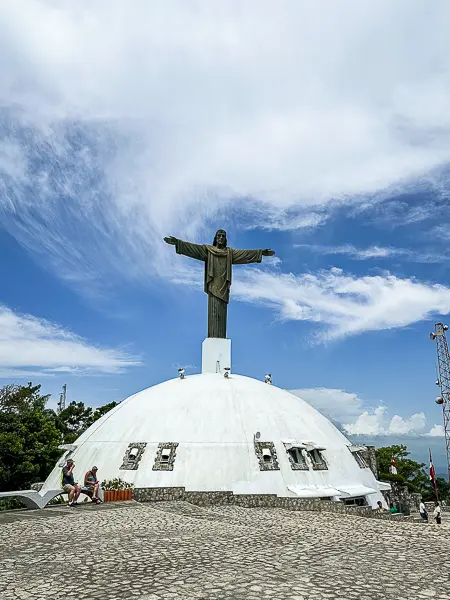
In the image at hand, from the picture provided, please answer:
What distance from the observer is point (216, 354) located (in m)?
27.5

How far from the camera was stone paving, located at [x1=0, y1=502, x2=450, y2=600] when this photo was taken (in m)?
7.64

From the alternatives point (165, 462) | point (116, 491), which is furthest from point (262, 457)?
point (116, 491)

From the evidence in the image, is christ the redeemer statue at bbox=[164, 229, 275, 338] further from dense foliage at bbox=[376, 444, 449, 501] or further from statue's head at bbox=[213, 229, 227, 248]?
dense foliage at bbox=[376, 444, 449, 501]

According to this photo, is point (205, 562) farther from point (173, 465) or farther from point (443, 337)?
point (443, 337)

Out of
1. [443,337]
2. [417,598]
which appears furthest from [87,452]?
[443,337]

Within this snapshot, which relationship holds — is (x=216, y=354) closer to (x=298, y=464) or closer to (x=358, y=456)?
(x=298, y=464)

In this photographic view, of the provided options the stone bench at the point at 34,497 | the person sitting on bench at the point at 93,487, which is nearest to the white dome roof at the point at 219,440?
the person sitting on bench at the point at 93,487

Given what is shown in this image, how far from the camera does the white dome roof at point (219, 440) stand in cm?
2100

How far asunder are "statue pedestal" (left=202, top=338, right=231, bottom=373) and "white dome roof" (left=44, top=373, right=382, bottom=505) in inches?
40.1

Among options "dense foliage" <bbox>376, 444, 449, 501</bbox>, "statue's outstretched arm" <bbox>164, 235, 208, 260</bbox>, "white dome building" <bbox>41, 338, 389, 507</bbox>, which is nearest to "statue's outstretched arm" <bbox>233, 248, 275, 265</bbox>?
"statue's outstretched arm" <bbox>164, 235, 208, 260</bbox>

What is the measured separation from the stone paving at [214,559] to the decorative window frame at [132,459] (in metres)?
6.13

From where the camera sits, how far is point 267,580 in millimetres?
8094

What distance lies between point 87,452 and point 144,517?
952 cm

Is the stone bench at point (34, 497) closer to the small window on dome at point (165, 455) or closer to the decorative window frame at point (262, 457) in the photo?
the small window on dome at point (165, 455)
